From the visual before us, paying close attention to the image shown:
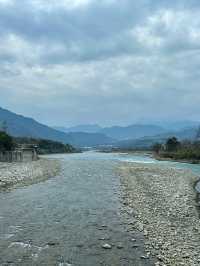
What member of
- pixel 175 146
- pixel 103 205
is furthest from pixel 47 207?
pixel 175 146

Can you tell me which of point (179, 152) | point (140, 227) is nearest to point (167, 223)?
point (140, 227)

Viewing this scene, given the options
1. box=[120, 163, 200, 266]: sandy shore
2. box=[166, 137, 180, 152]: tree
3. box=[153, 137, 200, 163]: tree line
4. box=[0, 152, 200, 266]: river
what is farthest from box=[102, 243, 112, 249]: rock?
box=[166, 137, 180, 152]: tree

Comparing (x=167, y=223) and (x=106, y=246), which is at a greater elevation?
(x=167, y=223)

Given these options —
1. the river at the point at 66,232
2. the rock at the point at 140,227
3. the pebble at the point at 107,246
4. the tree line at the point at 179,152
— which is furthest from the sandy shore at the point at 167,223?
the tree line at the point at 179,152

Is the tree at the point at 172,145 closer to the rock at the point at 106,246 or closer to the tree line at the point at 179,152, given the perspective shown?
the tree line at the point at 179,152

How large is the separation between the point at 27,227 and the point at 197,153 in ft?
429

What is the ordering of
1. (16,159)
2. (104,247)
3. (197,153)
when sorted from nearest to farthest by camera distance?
(104,247), (16,159), (197,153)

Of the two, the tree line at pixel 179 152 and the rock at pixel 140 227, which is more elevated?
the tree line at pixel 179 152

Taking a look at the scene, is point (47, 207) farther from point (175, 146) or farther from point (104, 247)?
point (175, 146)

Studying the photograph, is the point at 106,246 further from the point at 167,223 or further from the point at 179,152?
the point at 179,152

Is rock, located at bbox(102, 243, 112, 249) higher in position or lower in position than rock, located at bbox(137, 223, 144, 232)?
lower

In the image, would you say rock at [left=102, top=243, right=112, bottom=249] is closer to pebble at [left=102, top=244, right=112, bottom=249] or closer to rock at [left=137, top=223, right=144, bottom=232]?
pebble at [left=102, top=244, right=112, bottom=249]

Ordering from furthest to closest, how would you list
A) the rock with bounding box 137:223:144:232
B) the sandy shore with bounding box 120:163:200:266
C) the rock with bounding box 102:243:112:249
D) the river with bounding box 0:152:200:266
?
1. the rock with bounding box 137:223:144:232
2. the rock with bounding box 102:243:112:249
3. the sandy shore with bounding box 120:163:200:266
4. the river with bounding box 0:152:200:266

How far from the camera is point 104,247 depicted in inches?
773
